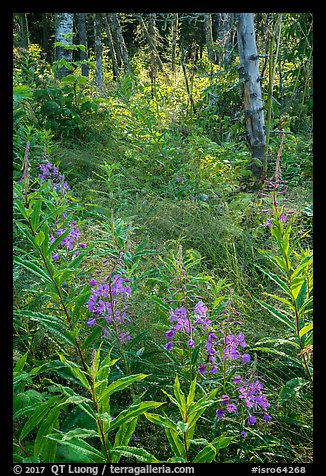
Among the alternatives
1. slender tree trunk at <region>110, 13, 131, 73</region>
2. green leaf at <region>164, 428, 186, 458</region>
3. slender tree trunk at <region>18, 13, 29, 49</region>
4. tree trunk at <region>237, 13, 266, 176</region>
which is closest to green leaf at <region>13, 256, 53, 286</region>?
green leaf at <region>164, 428, 186, 458</region>

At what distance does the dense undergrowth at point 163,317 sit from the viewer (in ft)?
4.34

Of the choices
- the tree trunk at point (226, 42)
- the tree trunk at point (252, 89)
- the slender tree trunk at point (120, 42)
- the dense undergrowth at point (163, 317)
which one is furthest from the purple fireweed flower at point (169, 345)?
the slender tree trunk at point (120, 42)

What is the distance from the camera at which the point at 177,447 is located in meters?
1.29

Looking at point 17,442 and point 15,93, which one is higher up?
point 15,93

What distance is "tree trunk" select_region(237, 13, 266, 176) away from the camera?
4.54 m

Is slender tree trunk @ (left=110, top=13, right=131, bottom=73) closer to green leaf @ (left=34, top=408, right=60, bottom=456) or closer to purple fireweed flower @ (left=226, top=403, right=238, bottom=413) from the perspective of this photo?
purple fireweed flower @ (left=226, top=403, right=238, bottom=413)

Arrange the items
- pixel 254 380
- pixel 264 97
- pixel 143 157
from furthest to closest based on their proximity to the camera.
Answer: pixel 264 97
pixel 143 157
pixel 254 380

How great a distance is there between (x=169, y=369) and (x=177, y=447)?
0.48 metres

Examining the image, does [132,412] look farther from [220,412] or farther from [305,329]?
[305,329]

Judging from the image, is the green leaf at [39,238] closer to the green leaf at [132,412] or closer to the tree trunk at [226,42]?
the green leaf at [132,412]

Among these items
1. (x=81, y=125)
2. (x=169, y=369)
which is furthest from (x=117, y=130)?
(x=169, y=369)

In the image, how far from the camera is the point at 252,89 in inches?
183

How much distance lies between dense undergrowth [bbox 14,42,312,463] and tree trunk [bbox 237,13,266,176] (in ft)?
0.63
